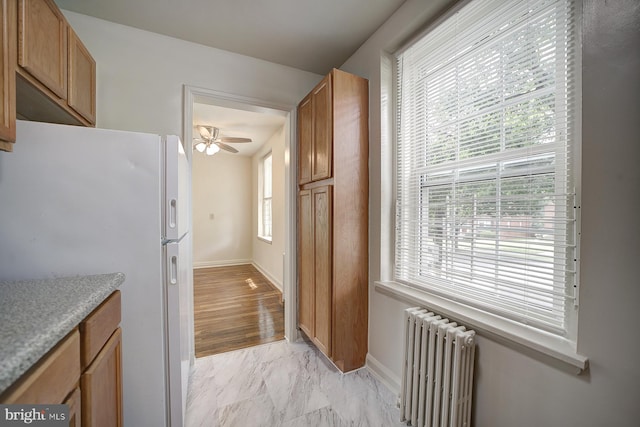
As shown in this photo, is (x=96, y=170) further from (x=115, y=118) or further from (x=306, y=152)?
(x=306, y=152)

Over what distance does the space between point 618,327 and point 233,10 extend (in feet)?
8.02

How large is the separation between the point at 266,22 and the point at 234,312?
9.37ft

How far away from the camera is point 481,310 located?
1322mm

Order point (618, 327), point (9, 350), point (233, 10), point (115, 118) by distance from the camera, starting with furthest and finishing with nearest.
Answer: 1. point (115, 118)
2. point (233, 10)
3. point (618, 327)
4. point (9, 350)

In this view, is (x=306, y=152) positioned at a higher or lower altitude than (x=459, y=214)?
higher

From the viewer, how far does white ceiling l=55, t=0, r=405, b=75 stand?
5.36ft

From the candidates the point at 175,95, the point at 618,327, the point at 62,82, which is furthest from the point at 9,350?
the point at 175,95

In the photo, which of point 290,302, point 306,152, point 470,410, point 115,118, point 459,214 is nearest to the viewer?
point 470,410

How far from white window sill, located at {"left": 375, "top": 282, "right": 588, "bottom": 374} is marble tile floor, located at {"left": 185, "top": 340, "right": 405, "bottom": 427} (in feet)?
2.24

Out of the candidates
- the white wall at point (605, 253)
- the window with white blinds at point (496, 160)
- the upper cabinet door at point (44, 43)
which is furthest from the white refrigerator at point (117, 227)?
the white wall at point (605, 253)

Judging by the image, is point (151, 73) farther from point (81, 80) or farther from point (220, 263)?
point (220, 263)

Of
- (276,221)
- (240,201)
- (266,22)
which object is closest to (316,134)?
(266,22)

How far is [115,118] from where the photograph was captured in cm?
181

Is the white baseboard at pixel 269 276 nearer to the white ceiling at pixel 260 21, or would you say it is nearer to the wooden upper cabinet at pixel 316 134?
the wooden upper cabinet at pixel 316 134
